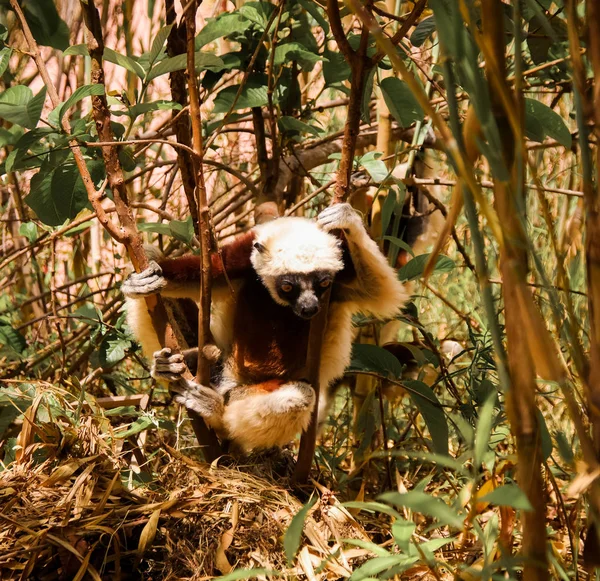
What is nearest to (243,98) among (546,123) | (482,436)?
(546,123)

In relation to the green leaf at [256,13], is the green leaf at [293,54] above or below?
below

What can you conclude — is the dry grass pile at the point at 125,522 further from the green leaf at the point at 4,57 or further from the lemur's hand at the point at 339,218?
the green leaf at the point at 4,57

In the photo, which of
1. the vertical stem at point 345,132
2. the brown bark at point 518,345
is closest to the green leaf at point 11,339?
the vertical stem at point 345,132

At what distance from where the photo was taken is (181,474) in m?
2.29

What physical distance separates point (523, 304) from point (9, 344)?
8.55 feet

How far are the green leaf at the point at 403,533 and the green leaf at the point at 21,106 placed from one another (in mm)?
1421

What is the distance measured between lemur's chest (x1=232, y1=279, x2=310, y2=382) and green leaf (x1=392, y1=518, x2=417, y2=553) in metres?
1.47

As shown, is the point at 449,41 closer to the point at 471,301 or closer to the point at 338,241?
the point at 338,241

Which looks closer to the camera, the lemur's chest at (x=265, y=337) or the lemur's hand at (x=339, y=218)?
the lemur's hand at (x=339, y=218)

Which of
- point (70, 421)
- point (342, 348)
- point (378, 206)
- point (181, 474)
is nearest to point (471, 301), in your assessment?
point (378, 206)

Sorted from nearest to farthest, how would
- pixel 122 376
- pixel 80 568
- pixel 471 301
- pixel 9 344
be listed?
pixel 80 568
pixel 9 344
pixel 122 376
pixel 471 301

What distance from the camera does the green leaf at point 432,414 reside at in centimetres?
221

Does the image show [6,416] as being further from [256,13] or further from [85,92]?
[256,13]

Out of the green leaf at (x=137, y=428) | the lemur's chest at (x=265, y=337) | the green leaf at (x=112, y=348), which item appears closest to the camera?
the green leaf at (x=137, y=428)
